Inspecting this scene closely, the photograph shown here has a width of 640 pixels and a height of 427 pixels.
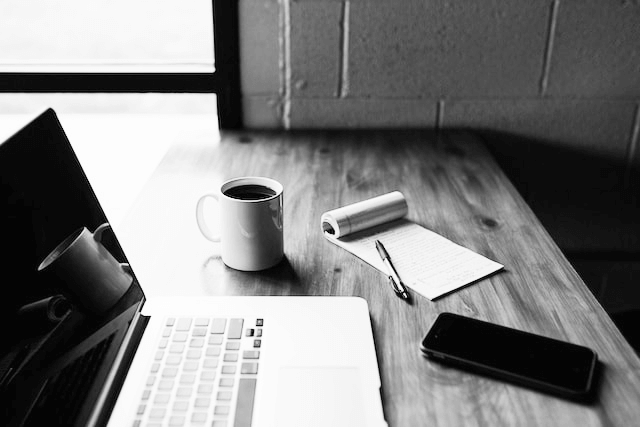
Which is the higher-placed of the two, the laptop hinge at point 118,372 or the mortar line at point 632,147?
the laptop hinge at point 118,372

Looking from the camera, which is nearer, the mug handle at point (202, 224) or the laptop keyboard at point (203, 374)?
the laptop keyboard at point (203, 374)

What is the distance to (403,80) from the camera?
1.55m

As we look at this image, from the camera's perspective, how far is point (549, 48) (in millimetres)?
1516

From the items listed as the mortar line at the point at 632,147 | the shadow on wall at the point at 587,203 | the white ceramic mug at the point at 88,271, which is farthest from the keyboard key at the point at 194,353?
the mortar line at the point at 632,147

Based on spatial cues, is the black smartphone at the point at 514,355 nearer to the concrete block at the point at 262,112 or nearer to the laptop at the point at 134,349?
the laptop at the point at 134,349

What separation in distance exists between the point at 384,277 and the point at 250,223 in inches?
7.9

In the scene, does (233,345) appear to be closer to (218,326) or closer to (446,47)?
(218,326)

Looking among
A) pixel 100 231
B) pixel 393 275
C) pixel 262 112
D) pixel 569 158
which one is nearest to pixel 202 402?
pixel 100 231

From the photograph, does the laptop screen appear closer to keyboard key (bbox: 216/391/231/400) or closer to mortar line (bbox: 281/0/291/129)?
keyboard key (bbox: 216/391/231/400)

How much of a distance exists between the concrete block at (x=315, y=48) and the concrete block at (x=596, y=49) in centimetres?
51

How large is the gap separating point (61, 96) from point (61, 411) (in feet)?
4.05

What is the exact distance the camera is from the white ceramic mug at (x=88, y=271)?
0.66 metres

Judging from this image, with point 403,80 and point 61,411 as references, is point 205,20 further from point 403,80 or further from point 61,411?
point 61,411

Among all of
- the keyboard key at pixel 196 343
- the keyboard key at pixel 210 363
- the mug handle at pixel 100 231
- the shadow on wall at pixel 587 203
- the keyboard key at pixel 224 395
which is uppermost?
the mug handle at pixel 100 231
